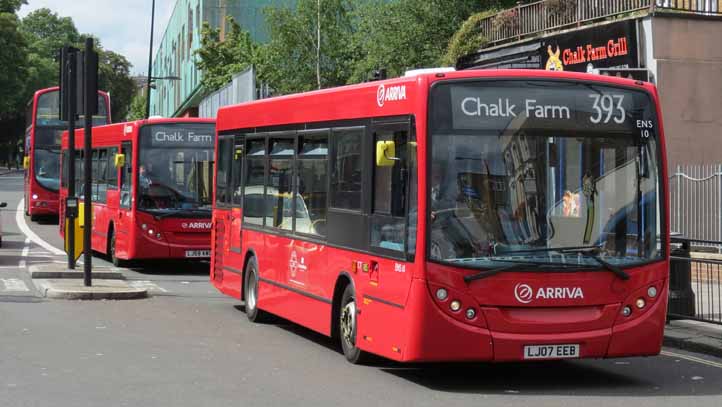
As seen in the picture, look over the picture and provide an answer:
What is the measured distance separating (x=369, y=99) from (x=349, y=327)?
2070 mm

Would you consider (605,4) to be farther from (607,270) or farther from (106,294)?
(607,270)

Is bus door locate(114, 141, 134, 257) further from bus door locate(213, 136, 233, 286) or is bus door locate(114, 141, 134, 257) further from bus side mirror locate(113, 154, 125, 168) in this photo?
bus door locate(213, 136, 233, 286)

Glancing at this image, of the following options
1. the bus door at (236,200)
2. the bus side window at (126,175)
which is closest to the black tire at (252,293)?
the bus door at (236,200)

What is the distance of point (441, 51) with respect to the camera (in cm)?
3459

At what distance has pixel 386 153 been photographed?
421 inches

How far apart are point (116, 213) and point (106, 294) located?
7.16 meters

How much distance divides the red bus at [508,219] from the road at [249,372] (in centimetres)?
41

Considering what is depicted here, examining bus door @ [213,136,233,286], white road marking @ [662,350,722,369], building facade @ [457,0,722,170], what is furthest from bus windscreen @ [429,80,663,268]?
building facade @ [457,0,722,170]

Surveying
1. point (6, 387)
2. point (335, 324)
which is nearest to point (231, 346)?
point (335, 324)

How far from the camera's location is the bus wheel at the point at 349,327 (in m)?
11.6

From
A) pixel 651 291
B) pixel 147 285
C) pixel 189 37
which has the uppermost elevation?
pixel 189 37

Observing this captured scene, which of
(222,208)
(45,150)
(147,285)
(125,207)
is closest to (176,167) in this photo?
(125,207)

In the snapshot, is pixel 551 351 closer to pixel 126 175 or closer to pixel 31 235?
pixel 126 175

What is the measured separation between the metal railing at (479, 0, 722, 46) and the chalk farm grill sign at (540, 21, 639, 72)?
1.66 feet
